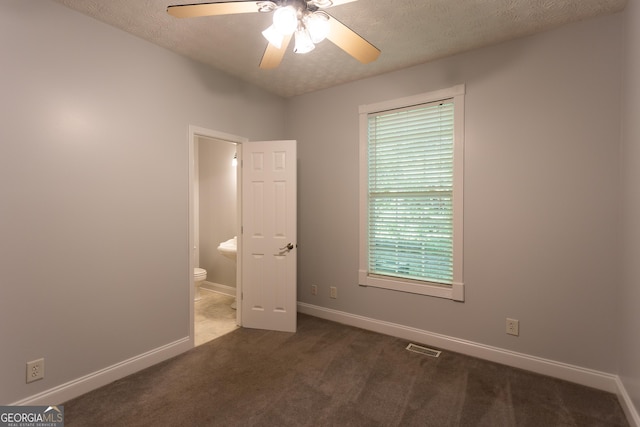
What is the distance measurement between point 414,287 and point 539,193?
135 centimetres

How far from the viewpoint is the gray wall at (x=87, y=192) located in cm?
191

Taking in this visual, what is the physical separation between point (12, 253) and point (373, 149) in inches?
119

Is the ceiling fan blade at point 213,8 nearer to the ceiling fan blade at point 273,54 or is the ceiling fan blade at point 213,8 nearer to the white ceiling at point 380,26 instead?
the ceiling fan blade at point 273,54

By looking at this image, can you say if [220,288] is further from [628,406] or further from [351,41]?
[628,406]

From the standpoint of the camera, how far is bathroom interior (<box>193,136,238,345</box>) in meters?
4.61

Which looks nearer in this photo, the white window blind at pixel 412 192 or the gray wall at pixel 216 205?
the white window blind at pixel 412 192

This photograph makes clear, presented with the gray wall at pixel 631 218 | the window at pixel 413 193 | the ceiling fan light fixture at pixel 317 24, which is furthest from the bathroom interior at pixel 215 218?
the gray wall at pixel 631 218

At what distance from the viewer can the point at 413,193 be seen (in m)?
3.08

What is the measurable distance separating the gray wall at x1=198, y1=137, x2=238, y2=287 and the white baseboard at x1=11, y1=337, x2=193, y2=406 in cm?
191

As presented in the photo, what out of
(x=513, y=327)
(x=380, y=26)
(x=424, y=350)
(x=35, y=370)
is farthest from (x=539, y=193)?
(x=35, y=370)

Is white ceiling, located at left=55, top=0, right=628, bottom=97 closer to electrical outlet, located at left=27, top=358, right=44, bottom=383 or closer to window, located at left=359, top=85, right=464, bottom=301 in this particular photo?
window, located at left=359, top=85, right=464, bottom=301

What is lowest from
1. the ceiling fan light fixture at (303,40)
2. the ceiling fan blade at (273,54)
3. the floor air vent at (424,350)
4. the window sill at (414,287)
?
the floor air vent at (424,350)

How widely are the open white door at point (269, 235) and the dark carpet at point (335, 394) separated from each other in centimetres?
53

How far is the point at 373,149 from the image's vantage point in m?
3.32
